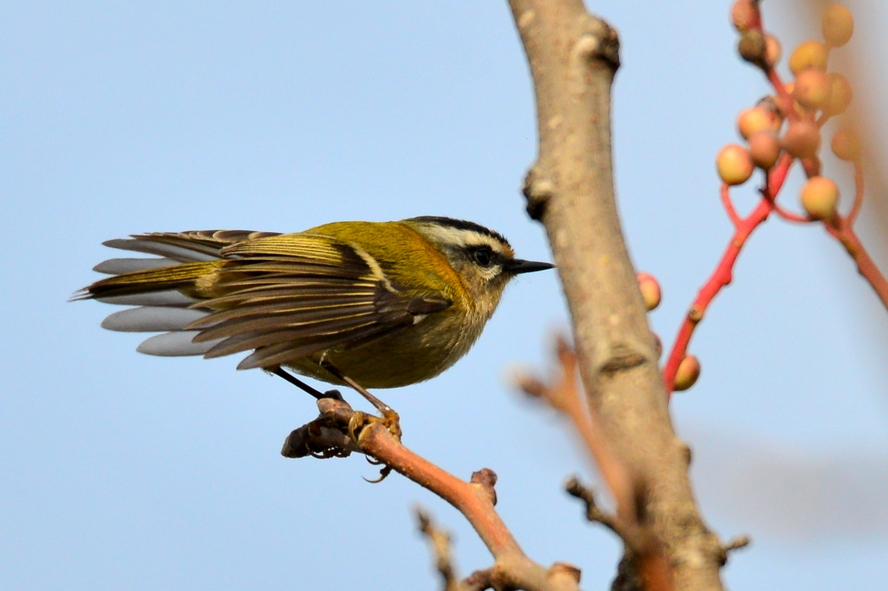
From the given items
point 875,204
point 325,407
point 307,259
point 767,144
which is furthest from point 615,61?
point 307,259

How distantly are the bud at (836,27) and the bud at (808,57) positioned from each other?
0.22 m

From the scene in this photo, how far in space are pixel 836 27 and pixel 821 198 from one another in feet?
0.90

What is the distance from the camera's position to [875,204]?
2.54 ft

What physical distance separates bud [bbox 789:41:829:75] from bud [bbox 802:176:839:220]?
153 millimetres

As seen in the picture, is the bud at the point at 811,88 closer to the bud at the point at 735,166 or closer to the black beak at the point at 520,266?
the bud at the point at 735,166

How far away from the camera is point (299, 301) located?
372cm

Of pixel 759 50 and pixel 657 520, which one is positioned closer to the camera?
pixel 657 520

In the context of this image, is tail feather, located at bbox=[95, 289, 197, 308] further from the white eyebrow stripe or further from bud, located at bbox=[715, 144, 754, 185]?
bud, located at bbox=[715, 144, 754, 185]

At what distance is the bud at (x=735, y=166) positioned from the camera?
1.52m

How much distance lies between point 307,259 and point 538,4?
2836mm

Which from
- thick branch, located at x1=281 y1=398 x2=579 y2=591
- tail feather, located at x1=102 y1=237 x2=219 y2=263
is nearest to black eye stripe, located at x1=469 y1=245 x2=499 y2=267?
tail feather, located at x1=102 y1=237 x2=219 y2=263

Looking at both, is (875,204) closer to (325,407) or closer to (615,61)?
(615,61)

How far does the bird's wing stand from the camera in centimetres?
336

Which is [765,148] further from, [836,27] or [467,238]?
[467,238]
